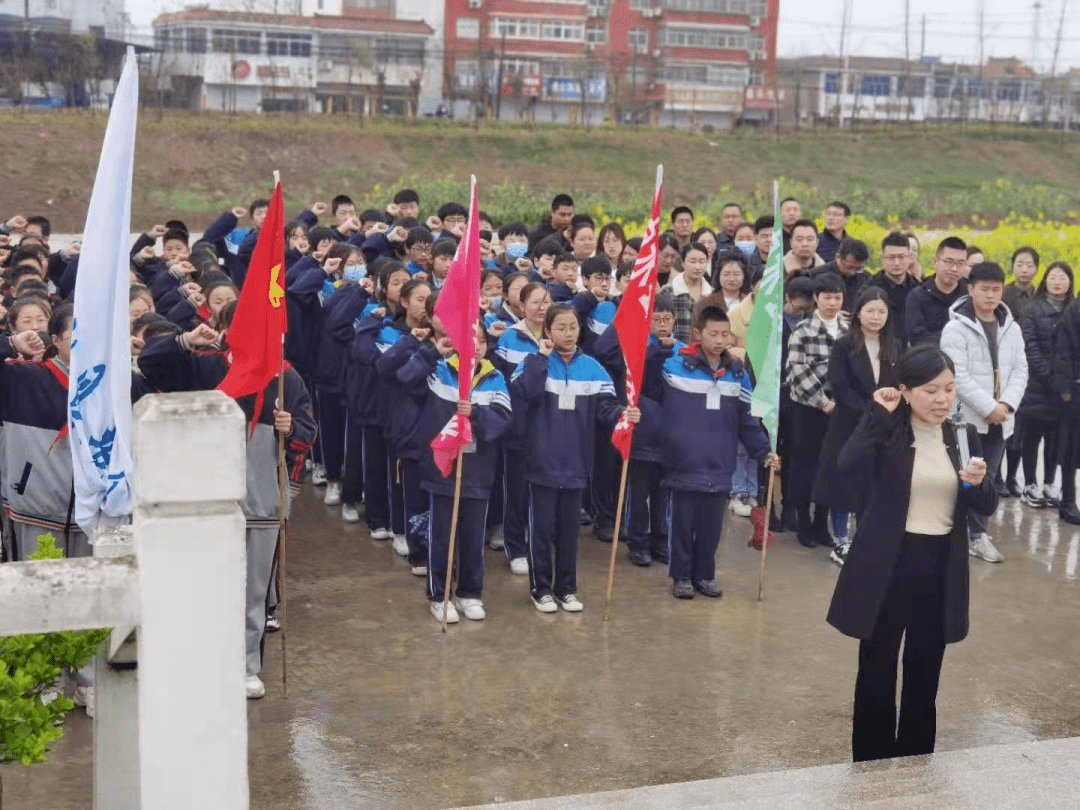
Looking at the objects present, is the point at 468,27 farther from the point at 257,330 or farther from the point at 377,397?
the point at 257,330

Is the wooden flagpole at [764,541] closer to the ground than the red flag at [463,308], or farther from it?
closer to the ground

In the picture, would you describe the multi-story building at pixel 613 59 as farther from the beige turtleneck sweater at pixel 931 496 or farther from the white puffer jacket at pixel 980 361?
the beige turtleneck sweater at pixel 931 496

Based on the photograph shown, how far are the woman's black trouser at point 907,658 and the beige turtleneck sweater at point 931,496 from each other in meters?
0.04

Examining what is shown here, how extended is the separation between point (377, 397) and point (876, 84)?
218ft

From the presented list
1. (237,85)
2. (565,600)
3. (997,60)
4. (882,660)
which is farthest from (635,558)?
(997,60)

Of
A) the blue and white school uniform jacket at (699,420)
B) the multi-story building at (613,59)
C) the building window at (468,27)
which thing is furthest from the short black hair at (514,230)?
the building window at (468,27)

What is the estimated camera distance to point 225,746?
11.6ft

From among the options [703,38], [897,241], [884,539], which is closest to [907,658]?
[884,539]

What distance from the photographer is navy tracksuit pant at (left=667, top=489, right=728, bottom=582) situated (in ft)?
26.3

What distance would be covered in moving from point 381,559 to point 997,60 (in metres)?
81.2

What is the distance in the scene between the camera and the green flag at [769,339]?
26.5 ft

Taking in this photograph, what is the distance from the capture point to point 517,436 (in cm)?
808

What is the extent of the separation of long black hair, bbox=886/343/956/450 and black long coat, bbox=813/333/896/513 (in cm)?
290

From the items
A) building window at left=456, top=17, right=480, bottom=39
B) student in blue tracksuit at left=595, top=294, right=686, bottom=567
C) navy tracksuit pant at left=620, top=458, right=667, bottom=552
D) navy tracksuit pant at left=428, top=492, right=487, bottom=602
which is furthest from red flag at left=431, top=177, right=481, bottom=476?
building window at left=456, top=17, right=480, bottom=39
